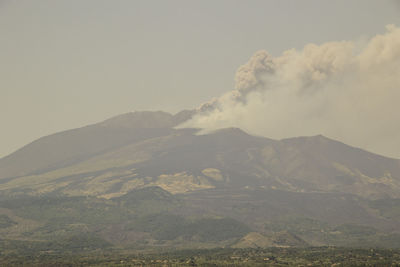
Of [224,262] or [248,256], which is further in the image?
[248,256]

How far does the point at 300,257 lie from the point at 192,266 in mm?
35925

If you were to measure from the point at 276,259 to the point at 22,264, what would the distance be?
7446 cm

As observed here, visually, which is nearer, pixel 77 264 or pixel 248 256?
pixel 77 264

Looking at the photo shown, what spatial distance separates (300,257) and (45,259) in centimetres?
7970

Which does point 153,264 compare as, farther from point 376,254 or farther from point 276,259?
point 376,254

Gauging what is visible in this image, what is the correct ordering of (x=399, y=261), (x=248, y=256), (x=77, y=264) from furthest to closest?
(x=248, y=256) < (x=77, y=264) < (x=399, y=261)

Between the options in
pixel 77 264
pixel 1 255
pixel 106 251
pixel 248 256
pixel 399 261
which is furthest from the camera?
pixel 106 251

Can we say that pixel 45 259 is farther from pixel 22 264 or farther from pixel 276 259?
pixel 276 259

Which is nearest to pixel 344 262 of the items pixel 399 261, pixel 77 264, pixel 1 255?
pixel 399 261

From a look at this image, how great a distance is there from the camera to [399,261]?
13262cm

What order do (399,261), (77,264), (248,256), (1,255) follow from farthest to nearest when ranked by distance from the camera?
(1,255) < (248,256) < (77,264) < (399,261)

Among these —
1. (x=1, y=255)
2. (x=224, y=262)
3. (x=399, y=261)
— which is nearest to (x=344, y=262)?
(x=399, y=261)

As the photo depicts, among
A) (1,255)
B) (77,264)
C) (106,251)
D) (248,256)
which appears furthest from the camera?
(106,251)

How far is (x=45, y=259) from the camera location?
15962 cm
